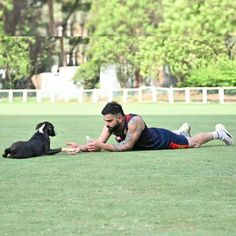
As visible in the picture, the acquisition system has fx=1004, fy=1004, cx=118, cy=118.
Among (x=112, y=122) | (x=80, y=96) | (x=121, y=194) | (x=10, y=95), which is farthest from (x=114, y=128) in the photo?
(x=80, y=96)

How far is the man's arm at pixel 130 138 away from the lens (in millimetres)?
10906

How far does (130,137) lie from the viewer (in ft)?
36.4

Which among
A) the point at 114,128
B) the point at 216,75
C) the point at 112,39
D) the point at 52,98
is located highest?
the point at 112,39

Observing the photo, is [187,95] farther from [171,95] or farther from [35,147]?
[35,147]

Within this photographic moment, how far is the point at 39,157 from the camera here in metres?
10.7

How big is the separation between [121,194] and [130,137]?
372 centimetres

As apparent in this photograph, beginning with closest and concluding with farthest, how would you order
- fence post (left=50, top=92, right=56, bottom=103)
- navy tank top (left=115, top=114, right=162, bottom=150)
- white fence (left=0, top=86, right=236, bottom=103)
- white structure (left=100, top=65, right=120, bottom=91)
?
1. navy tank top (left=115, top=114, right=162, bottom=150)
2. white fence (left=0, top=86, right=236, bottom=103)
3. fence post (left=50, top=92, right=56, bottom=103)
4. white structure (left=100, top=65, right=120, bottom=91)

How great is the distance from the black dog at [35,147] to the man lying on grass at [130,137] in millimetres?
231

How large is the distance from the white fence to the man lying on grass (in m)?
26.7

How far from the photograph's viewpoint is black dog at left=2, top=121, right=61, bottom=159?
34.3 ft

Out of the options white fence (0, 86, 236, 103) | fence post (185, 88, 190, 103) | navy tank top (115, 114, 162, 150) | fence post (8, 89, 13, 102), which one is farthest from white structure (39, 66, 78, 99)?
navy tank top (115, 114, 162, 150)

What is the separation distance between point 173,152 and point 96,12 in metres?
35.5

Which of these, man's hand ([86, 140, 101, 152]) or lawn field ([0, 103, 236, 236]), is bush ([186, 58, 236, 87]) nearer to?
man's hand ([86, 140, 101, 152])

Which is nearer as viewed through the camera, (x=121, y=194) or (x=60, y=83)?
A: (x=121, y=194)
